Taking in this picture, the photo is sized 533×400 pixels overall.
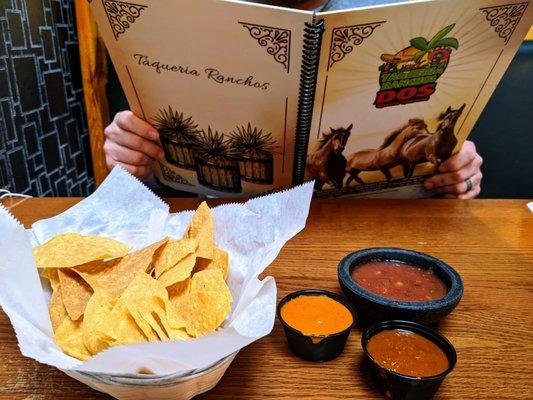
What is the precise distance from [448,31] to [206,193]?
2.50 feet

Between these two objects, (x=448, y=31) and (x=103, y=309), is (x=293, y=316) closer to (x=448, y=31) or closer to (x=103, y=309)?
(x=103, y=309)

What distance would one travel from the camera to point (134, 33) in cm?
102

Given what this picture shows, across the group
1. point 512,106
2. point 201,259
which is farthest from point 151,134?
point 512,106

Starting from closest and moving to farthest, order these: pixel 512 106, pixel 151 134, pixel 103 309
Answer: pixel 103 309
pixel 151 134
pixel 512 106

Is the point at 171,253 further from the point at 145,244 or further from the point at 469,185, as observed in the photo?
the point at 469,185

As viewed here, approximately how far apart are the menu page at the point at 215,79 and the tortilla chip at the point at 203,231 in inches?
12.9

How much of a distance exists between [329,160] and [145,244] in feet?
1.70

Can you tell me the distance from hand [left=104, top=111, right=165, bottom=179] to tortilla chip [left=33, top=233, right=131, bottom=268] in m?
0.46

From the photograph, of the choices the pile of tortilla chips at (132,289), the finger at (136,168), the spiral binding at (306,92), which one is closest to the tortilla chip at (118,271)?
the pile of tortilla chips at (132,289)

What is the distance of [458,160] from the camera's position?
4.38 feet

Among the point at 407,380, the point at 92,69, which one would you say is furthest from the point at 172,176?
the point at 92,69

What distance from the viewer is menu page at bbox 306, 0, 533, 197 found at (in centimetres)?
96

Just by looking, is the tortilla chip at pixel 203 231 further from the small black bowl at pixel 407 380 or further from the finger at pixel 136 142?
the finger at pixel 136 142

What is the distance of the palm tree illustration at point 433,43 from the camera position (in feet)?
3.25
